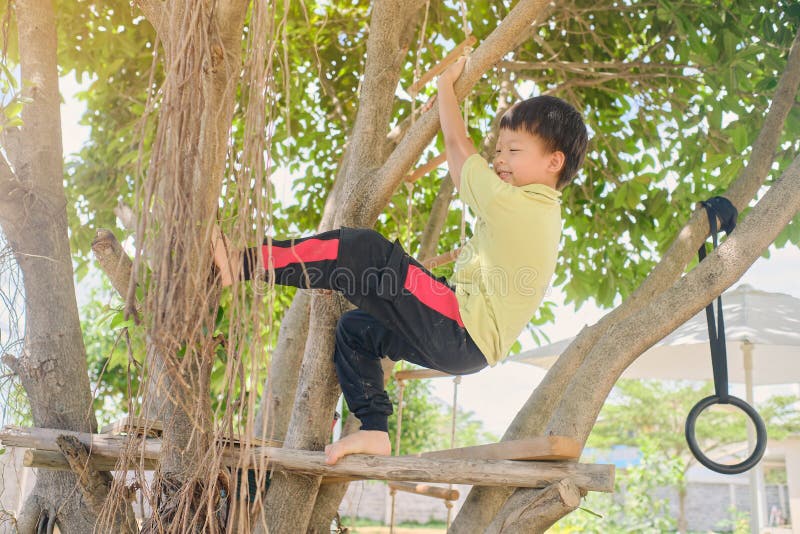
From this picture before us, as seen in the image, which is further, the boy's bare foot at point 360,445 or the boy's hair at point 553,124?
the boy's hair at point 553,124

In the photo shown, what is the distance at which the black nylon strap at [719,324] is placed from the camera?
73.4 inches

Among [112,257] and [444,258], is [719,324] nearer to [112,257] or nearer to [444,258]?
[444,258]

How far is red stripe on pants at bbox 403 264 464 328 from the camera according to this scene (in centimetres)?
186

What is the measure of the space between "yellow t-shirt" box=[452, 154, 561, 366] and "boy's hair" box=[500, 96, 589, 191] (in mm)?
141

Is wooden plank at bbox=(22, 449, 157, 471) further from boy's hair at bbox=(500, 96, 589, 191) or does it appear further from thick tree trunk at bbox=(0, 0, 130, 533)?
boy's hair at bbox=(500, 96, 589, 191)

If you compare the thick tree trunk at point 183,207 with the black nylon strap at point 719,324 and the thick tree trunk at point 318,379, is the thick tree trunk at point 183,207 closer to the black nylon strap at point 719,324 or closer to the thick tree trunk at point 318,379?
the thick tree trunk at point 318,379

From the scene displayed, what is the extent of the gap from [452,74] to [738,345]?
337 centimetres

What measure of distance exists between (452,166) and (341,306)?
515 millimetres

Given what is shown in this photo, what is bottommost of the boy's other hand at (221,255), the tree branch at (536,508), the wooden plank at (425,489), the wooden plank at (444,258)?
the wooden plank at (425,489)

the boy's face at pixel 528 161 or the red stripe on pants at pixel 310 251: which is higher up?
the boy's face at pixel 528 161

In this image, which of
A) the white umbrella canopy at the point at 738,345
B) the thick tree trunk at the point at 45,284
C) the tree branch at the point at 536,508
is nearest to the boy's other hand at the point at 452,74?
the tree branch at the point at 536,508

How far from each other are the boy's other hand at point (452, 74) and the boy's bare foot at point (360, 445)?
3.04 ft

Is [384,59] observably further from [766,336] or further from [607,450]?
[607,450]

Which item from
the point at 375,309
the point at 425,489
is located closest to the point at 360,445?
the point at 375,309
